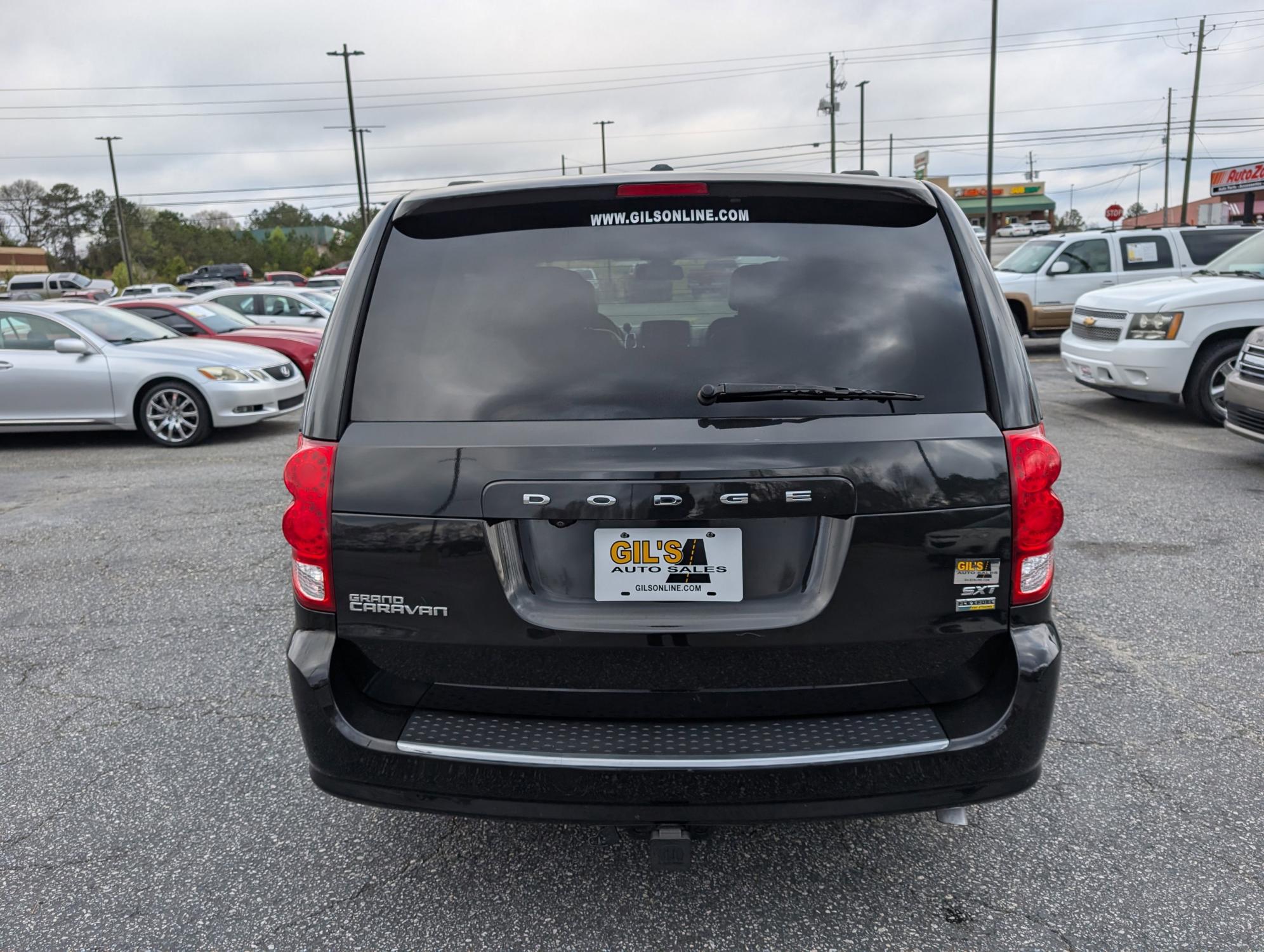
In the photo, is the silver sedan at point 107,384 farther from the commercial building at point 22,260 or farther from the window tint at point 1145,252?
the commercial building at point 22,260

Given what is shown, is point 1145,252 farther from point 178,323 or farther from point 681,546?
point 681,546

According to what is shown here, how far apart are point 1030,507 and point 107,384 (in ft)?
33.0

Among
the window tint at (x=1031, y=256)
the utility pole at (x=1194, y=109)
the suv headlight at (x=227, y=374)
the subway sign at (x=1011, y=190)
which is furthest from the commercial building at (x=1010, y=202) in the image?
the suv headlight at (x=227, y=374)

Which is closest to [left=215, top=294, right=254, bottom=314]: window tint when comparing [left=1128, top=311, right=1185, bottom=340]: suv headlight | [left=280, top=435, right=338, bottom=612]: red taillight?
[left=1128, top=311, right=1185, bottom=340]: suv headlight

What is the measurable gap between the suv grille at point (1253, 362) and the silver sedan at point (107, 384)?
30.1ft

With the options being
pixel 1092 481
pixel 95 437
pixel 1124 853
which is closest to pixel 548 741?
pixel 1124 853

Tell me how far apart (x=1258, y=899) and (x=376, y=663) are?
2360 millimetres

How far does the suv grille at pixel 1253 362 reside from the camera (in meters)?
7.03

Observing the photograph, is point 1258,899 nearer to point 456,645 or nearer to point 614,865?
point 614,865

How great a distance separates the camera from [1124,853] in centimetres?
272

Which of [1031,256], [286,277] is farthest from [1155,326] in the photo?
[286,277]

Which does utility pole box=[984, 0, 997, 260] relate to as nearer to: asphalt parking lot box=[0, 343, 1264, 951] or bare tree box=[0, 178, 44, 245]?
asphalt parking lot box=[0, 343, 1264, 951]

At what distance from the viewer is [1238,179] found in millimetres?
41094

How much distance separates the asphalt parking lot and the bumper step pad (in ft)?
1.98
